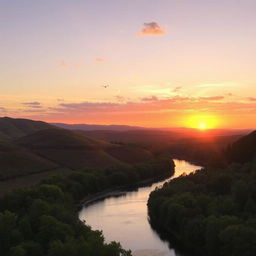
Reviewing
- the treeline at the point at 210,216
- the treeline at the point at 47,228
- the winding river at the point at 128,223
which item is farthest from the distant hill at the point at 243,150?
the treeline at the point at 47,228

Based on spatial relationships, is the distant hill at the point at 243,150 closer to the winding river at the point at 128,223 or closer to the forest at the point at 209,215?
the winding river at the point at 128,223

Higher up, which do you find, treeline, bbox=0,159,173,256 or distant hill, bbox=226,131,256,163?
distant hill, bbox=226,131,256,163

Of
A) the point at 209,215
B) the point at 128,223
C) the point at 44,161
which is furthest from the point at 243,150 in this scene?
the point at 209,215

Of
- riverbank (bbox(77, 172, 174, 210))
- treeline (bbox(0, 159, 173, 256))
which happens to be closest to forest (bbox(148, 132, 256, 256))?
treeline (bbox(0, 159, 173, 256))

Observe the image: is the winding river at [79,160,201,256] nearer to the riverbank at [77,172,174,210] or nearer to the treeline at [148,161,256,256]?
the riverbank at [77,172,174,210]

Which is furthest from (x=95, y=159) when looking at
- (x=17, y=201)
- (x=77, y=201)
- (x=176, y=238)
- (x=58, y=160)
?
(x=176, y=238)

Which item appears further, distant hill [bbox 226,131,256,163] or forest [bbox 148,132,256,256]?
distant hill [bbox 226,131,256,163]

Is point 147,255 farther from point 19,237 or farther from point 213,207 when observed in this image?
point 19,237
